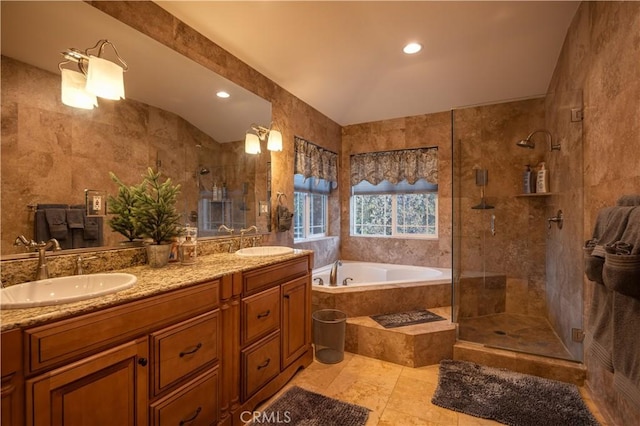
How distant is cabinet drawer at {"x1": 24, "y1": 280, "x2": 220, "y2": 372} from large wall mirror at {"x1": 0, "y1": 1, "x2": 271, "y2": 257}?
2.04ft

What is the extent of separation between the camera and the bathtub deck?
7.47 feet

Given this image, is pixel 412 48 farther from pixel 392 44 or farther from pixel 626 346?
pixel 626 346

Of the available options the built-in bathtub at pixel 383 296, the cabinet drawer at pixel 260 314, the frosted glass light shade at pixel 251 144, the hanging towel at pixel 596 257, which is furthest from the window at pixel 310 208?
the hanging towel at pixel 596 257

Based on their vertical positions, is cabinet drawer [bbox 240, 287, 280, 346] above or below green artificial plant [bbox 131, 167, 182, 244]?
below

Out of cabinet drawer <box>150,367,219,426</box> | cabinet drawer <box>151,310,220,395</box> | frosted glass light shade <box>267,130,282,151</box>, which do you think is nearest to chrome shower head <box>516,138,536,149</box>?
frosted glass light shade <box>267,130,282,151</box>

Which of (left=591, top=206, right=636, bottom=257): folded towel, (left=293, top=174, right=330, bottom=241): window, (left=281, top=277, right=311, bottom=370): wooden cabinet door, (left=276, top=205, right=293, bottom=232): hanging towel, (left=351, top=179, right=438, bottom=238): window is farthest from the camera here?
(left=351, top=179, right=438, bottom=238): window

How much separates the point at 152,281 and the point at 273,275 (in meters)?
0.73

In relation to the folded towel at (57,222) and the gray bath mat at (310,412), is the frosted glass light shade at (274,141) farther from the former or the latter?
the gray bath mat at (310,412)

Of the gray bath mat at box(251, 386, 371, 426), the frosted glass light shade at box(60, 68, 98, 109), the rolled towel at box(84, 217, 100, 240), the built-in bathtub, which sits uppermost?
the frosted glass light shade at box(60, 68, 98, 109)

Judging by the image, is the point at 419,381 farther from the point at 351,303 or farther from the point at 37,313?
the point at 37,313

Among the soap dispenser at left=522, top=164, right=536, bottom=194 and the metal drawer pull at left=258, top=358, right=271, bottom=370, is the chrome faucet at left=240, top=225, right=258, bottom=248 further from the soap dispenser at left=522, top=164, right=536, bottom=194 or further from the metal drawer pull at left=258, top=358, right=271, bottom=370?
the soap dispenser at left=522, top=164, right=536, bottom=194

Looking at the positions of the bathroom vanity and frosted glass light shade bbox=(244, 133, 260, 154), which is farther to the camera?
frosted glass light shade bbox=(244, 133, 260, 154)

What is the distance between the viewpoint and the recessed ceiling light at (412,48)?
243 cm

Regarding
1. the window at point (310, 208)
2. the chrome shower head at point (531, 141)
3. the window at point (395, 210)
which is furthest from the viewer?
the window at point (395, 210)
